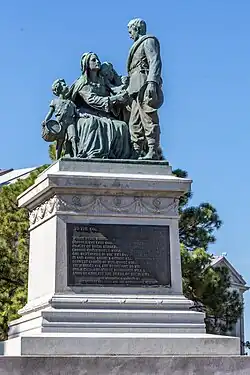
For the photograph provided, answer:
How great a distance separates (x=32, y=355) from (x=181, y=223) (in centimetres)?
1506

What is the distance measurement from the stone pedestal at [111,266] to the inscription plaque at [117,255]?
1 centimetres

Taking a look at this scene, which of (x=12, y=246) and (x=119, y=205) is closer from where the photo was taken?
(x=119, y=205)

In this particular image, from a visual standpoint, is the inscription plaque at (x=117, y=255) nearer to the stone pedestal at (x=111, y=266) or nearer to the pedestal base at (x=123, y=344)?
the stone pedestal at (x=111, y=266)

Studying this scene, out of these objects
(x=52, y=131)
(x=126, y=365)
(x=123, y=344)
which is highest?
(x=52, y=131)

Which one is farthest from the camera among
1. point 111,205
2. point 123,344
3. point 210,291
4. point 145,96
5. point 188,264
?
point 210,291

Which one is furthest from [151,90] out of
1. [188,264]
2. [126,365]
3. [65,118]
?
[188,264]

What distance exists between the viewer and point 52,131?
1348cm

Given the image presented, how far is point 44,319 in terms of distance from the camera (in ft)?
39.0

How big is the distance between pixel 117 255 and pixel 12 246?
527 inches

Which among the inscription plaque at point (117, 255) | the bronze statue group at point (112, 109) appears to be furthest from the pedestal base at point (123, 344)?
the bronze statue group at point (112, 109)

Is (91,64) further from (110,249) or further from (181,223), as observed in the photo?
(181,223)

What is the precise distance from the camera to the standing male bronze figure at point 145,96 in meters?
13.5

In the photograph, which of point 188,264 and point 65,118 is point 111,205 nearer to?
point 65,118

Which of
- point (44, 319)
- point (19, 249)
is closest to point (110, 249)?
point (44, 319)
